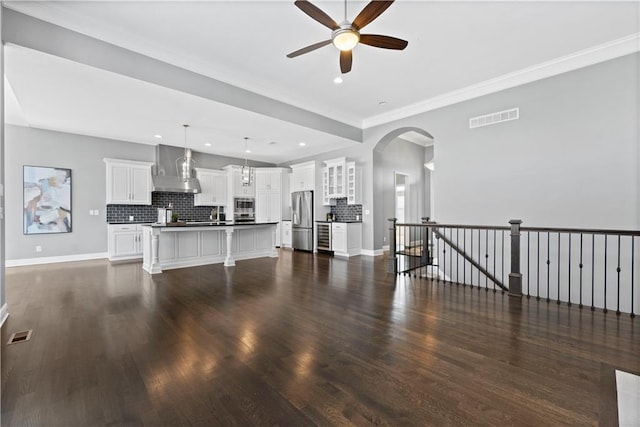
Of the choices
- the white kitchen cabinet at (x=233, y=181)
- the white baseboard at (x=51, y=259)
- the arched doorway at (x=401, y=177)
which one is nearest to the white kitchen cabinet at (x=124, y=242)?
the white baseboard at (x=51, y=259)

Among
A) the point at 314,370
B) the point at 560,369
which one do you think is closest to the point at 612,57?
the point at 560,369

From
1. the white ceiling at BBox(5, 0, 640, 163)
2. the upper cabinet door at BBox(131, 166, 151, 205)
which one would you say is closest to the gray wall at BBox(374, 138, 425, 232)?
the white ceiling at BBox(5, 0, 640, 163)

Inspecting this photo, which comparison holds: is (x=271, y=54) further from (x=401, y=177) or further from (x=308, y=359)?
(x=401, y=177)

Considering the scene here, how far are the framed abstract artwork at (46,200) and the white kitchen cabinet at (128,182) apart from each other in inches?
31.3

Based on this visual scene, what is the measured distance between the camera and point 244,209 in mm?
9117

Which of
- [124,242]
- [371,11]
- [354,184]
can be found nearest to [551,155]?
[371,11]

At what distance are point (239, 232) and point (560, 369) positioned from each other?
223 inches

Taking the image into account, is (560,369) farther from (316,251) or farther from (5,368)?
(316,251)

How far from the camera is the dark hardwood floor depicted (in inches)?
63.2

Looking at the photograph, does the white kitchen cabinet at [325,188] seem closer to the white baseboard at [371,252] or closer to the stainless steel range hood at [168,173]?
the white baseboard at [371,252]

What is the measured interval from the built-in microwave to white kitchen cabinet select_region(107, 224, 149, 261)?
107 inches

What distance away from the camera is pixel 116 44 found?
142 inches

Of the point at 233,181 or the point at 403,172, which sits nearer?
the point at 233,181

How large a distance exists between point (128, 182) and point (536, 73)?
8.66m
